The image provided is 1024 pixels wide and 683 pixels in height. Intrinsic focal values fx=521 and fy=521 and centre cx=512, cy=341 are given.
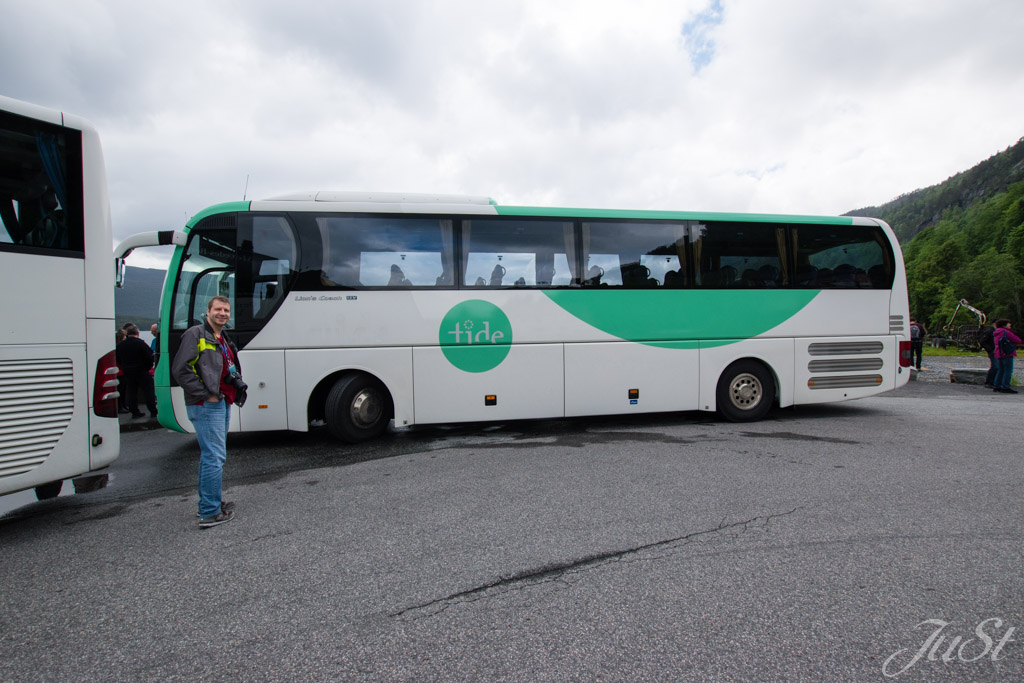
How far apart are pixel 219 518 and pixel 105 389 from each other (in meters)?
1.45

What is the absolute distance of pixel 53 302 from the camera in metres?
3.99

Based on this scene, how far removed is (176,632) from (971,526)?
16.5 ft

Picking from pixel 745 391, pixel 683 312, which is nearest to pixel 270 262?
pixel 683 312

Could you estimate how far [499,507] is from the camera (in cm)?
424

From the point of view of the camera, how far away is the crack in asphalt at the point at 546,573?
9.11 ft

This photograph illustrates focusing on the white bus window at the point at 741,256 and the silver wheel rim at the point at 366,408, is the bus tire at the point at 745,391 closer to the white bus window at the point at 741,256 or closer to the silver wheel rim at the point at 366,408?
the white bus window at the point at 741,256

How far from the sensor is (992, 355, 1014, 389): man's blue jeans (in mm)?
12211

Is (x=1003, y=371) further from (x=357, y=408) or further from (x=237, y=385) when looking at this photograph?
(x=237, y=385)

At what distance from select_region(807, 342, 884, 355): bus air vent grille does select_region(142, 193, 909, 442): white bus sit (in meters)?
0.03

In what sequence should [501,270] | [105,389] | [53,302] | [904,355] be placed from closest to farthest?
1. [53,302]
2. [105,389]
3. [501,270]
4. [904,355]

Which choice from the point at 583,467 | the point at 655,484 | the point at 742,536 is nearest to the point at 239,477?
the point at 583,467

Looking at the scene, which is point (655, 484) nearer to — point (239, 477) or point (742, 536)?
point (742, 536)

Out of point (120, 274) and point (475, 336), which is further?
point (475, 336)

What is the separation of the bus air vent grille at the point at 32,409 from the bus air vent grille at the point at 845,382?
903cm
